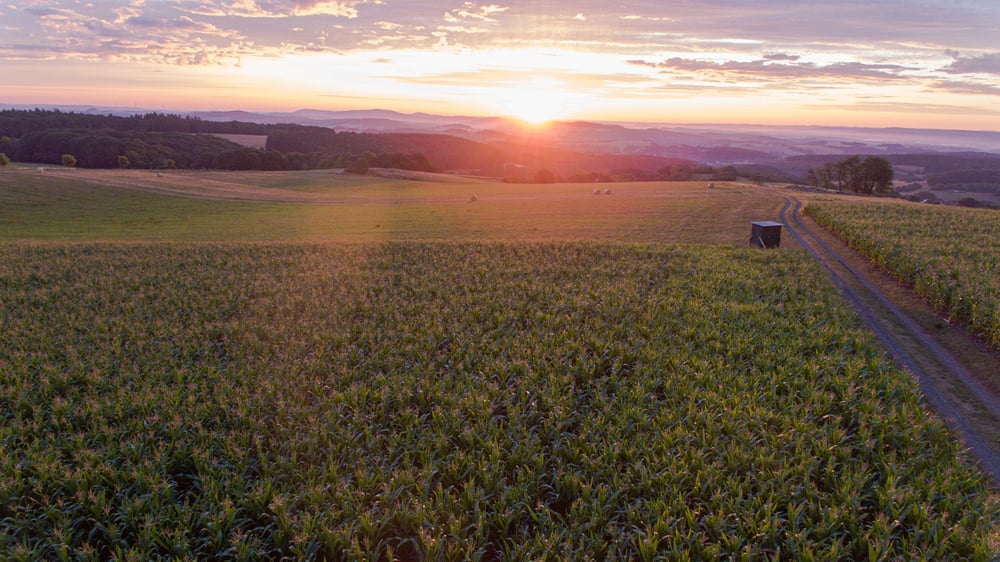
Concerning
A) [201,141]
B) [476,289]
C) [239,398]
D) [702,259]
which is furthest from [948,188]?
[201,141]

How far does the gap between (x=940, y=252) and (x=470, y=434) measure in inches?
803

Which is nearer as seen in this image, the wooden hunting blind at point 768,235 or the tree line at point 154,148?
the wooden hunting blind at point 768,235

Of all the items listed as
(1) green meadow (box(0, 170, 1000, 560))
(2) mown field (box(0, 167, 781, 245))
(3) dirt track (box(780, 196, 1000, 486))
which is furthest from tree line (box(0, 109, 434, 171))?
(3) dirt track (box(780, 196, 1000, 486))

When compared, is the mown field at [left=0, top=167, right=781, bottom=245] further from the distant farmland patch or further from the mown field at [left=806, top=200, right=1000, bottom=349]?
the distant farmland patch

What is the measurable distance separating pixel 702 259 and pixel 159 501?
738 inches

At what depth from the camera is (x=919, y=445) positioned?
24.7 ft

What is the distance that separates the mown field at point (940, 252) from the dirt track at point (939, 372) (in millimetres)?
940

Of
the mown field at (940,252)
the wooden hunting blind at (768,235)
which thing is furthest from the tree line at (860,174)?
the wooden hunting blind at (768,235)

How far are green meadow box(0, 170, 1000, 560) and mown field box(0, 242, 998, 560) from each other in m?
0.05

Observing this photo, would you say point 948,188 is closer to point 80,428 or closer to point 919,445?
point 919,445

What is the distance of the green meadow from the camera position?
5.89 m

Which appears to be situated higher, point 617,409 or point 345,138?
point 345,138

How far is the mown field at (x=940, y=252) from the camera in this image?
14.2m

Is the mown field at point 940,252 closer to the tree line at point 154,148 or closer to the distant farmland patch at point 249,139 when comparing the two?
the tree line at point 154,148
